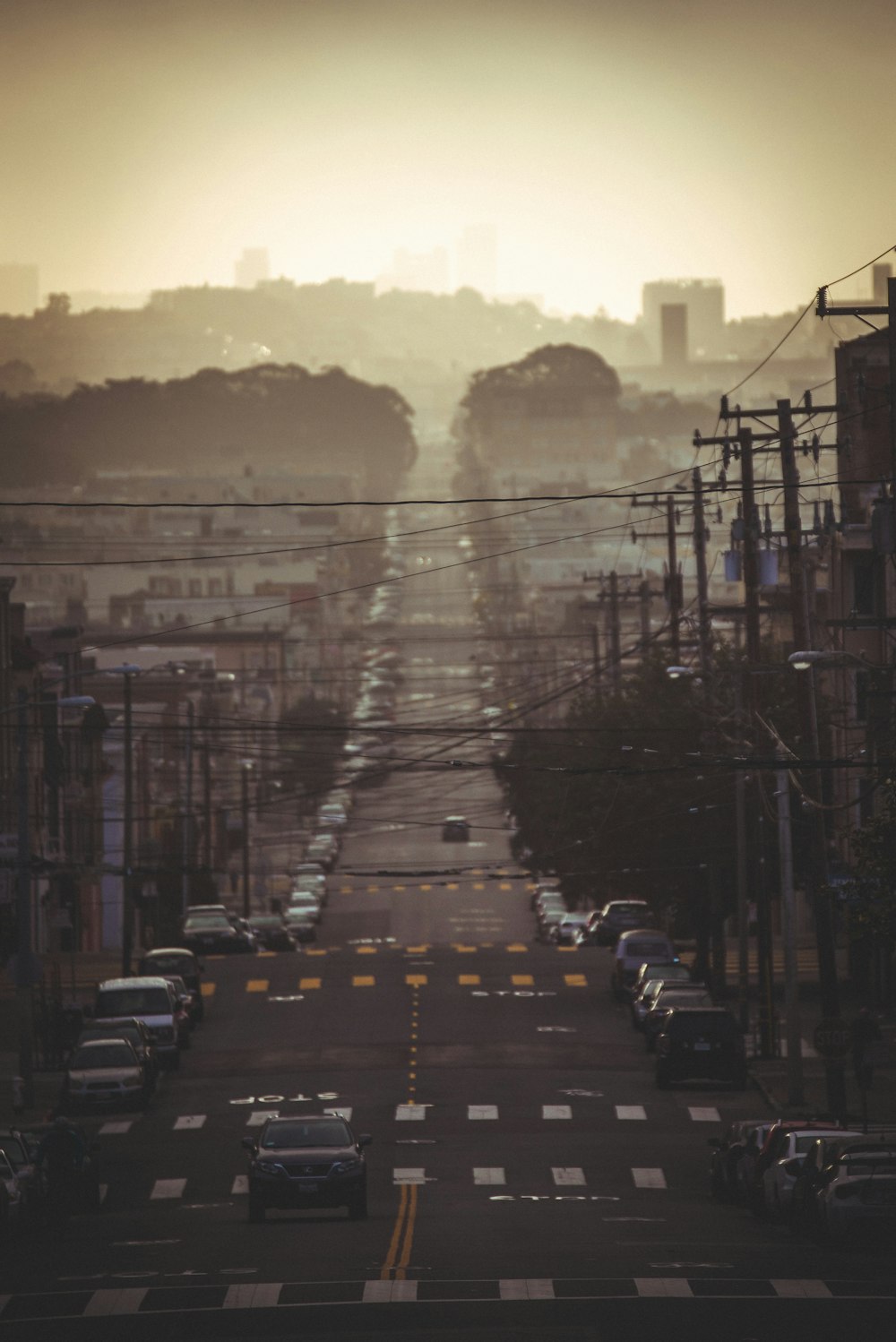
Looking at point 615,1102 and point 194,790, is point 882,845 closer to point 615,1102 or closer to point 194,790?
point 615,1102

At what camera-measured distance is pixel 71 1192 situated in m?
36.1

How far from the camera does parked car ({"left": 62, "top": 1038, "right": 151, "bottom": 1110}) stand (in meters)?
49.3

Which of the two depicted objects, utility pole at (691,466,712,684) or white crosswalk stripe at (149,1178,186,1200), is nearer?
white crosswalk stripe at (149,1178,186,1200)

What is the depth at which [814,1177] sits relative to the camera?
100.0 ft

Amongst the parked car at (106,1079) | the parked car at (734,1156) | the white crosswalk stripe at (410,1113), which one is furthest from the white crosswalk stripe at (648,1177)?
the parked car at (106,1079)

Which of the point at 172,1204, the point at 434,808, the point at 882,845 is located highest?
the point at 882,845

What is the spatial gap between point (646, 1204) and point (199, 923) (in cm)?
5223

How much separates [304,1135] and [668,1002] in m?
23.4

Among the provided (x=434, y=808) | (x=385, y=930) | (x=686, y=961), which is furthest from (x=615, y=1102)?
(x=434, y=808)

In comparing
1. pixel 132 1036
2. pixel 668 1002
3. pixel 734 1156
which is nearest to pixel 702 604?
pixel 668 1002

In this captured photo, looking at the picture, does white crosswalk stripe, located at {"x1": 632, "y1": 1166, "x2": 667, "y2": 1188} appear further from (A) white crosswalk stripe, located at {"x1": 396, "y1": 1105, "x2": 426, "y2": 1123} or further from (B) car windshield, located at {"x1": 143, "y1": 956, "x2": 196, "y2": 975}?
(B) car windshield, located at {"x1": 143, "y1": 956, "x2": 196, "y2": 975}

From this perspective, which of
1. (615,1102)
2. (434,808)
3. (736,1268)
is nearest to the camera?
(736,1268)

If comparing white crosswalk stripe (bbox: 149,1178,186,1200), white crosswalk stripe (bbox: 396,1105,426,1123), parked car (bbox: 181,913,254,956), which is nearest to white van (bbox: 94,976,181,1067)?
white crosswalk stripe (bbox: 396,1105,426,1123)

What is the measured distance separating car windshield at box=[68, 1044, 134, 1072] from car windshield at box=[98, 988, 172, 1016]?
6570 millimetres
